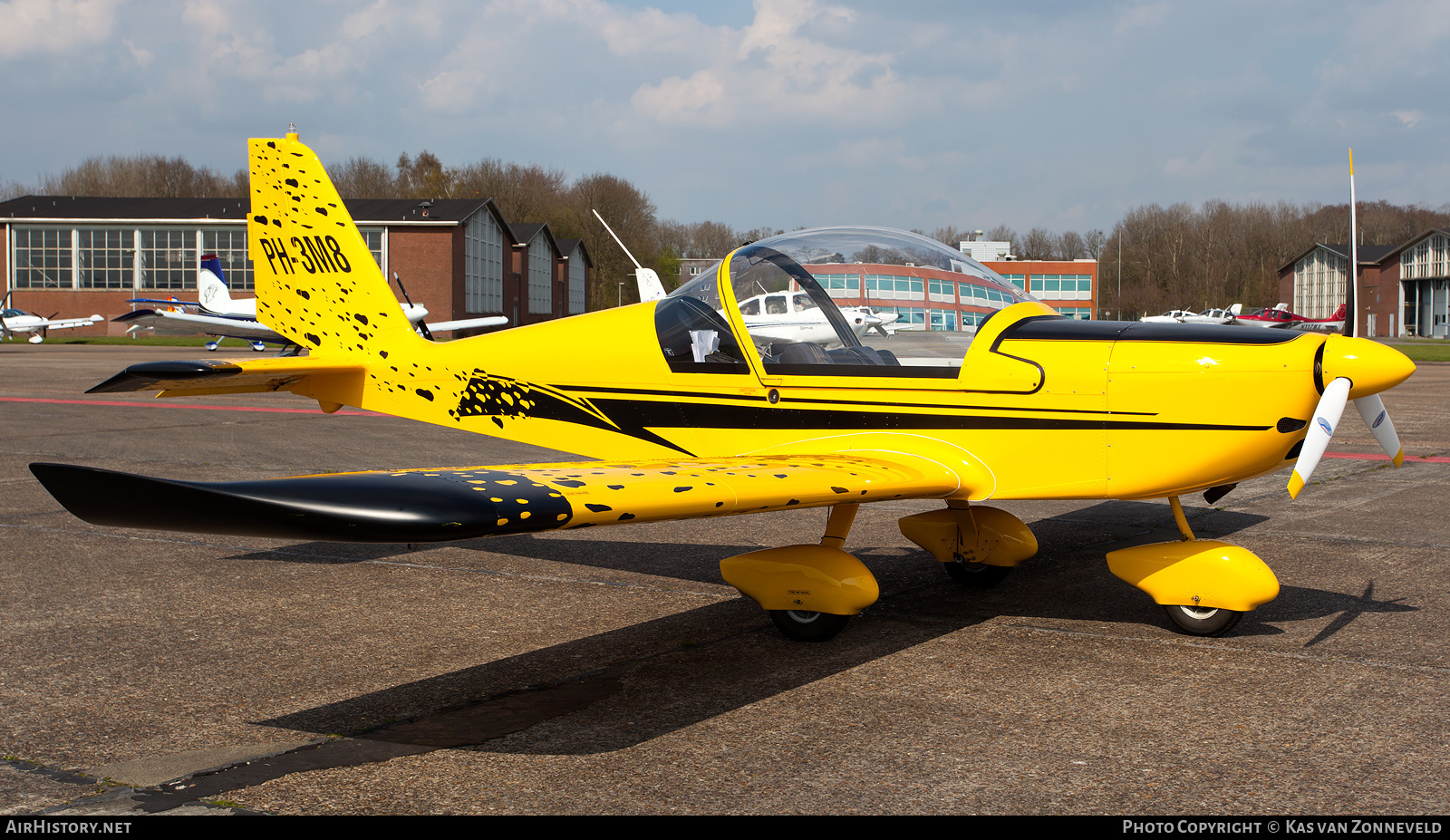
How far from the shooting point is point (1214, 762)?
352 centimetres

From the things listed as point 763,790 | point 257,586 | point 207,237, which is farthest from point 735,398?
point 207,237

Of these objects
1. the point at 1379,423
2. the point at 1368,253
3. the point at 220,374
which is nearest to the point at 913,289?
the point at 1379,423

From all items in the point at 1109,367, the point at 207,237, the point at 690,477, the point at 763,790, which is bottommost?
the point at 763,790

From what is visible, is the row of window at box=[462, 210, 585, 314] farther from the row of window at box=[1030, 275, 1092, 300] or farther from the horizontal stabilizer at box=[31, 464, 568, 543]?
the horizontal stabilizer at box=[31, 464, 568, 543]

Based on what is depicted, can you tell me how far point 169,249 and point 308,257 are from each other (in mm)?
64178

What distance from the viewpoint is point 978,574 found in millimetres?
6199

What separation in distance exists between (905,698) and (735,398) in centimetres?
194

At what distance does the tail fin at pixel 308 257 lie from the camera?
6.95 metres

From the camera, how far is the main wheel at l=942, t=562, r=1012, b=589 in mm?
6168

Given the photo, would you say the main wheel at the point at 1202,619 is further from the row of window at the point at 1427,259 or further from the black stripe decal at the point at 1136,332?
the row of window at the point at 1427,259

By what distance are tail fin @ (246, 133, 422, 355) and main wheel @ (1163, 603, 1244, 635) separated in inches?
193

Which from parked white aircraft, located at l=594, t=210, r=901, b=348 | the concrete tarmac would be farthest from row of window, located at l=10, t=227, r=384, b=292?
parked white aircraft, located at l=594, t=210, r=901, b=348

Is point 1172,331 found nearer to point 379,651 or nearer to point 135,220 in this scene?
point 379,651

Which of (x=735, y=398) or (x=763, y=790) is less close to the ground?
(x=735, y=398)
